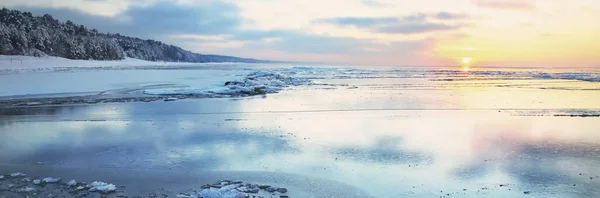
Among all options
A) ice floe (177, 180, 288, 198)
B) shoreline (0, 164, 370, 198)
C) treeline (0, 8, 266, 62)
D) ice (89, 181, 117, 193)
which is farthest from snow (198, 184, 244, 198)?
treeline (0, 8, 266, 62)

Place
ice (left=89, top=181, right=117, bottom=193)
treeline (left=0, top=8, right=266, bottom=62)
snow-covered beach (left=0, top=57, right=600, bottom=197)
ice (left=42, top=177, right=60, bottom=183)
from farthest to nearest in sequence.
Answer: treeline (left=0, top=8, right=266, bottom=62)
snow-covered beach (left=0, top=57, right=600, bottom=197)
ice (left=42, top=177, right=60, bottom=183)
ice (left=89, top=181, right=117, bottom=193)

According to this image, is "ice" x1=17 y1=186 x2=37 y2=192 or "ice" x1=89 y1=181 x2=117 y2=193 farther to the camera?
"ice" x1=89 y1=181 x2=117 y2=193

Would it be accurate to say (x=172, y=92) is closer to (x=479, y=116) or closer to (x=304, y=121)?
(x=304, y=121)

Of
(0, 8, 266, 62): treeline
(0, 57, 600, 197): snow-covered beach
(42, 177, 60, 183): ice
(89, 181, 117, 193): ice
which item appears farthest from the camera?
(0, 8, 266, 62): treeline

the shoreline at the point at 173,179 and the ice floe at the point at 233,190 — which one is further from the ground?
the ice floe at the point at 233,190

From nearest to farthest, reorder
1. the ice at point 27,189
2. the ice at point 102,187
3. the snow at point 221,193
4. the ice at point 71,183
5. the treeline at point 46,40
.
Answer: the snow at point 221,193 < the ice at point 27,189 < the ice at point 102,187 < the ice at point 71,183 < the treeline at point 46,40

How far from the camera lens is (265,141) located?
403 inches

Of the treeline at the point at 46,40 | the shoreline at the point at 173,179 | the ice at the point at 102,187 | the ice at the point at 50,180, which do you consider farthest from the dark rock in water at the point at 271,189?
the treeline at the point at 46,40

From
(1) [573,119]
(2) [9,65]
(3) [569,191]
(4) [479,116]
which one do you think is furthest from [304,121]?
(2) [9,65]

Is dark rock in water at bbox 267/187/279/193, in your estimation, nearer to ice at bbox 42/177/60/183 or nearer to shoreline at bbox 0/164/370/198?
shoreline at bbox 0/164/370/198

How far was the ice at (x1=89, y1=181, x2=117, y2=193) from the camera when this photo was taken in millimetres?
6394

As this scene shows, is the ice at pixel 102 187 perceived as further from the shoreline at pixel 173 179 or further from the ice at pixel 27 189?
the ice at pixel 27 189

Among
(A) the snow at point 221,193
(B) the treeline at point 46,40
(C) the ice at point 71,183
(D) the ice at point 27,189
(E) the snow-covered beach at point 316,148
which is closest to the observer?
(A) the snow at point 221,193

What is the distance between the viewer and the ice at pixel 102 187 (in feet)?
21.0
